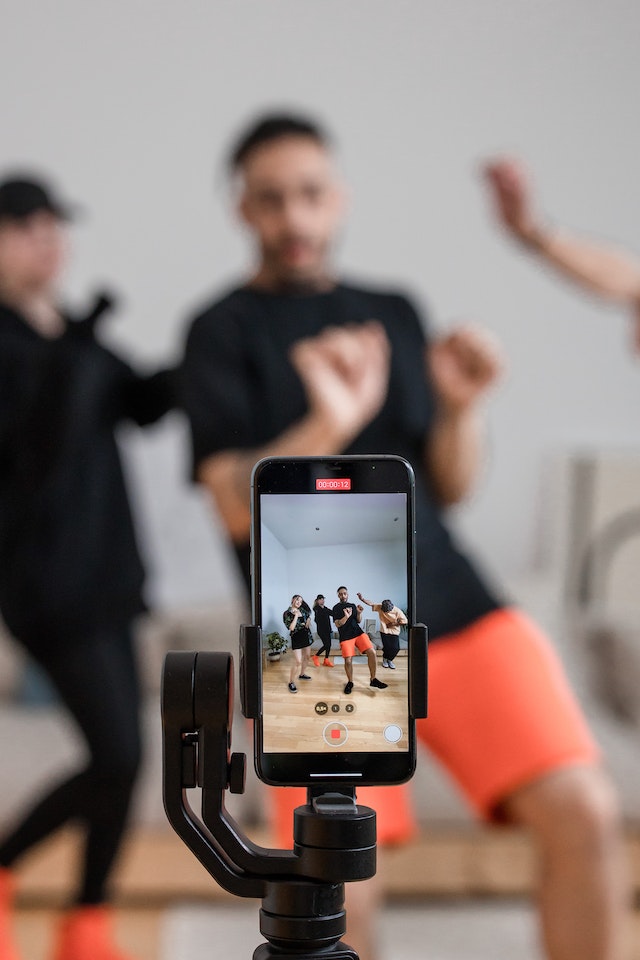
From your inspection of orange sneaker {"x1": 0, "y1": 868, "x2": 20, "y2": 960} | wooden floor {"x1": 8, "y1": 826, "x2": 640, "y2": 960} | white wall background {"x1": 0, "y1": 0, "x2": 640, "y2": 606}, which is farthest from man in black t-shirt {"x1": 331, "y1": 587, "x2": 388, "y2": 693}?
white wall background {"x1": 0, "y1": 0, "x2": 640, "y2": 606}

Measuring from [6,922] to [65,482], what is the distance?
16.2 inches

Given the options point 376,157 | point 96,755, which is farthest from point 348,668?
point 376,157

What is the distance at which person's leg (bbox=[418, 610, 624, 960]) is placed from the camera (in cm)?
60

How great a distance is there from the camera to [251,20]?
6.81ft

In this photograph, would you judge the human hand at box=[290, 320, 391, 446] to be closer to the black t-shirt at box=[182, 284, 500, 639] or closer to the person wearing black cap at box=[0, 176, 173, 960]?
the black t-shirt at box=[182, 284, 500, 639]

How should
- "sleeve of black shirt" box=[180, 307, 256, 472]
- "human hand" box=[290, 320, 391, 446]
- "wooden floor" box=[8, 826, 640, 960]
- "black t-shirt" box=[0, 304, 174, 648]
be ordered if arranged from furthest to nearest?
"wooden floor" box=[8, 826, 640, 960] → "black t-shirt" box=[0, 304, 174, 648] → "sleeve of black shirt" box=[180, 307, 256, 472] → "human hand" box=[290, 320, 391, 446]

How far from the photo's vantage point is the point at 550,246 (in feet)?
3.44

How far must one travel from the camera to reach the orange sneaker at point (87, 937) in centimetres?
95

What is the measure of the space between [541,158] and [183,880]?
1.59 metres

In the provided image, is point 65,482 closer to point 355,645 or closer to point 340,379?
point 340,379

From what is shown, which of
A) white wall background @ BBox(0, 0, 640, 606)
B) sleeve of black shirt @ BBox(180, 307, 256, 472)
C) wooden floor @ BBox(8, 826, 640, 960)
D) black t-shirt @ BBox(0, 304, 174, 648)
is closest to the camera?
sleeve of black shirt @ BBox(180, 307, 256, 472)

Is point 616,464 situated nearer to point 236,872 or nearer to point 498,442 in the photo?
point 498,442

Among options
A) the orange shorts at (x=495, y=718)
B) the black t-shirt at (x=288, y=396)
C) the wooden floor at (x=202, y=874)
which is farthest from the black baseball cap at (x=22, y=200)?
the wooden floor at (x=202, y=874)

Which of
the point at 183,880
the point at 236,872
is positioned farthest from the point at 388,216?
the point at 236,872
